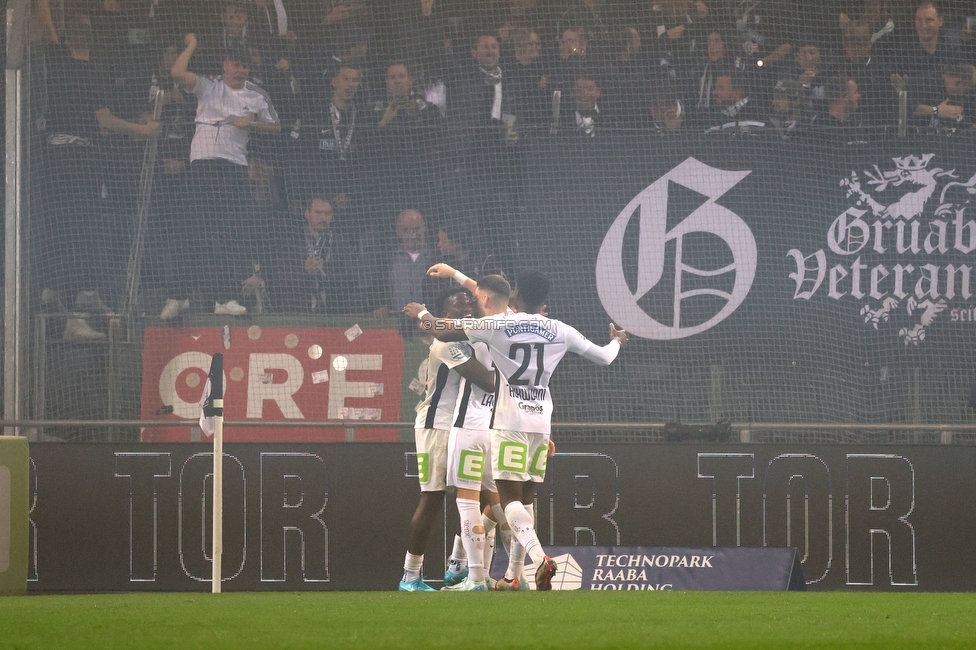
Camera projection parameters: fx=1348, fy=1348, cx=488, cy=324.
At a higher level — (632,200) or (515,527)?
(632,200)

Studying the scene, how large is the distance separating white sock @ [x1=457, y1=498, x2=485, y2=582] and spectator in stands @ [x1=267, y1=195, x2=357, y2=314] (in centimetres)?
247

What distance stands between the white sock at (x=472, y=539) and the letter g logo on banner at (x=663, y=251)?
267cm

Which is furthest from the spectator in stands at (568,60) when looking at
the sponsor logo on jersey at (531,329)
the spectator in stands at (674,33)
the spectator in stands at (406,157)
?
the sponsor logo on jersey at (531,329)

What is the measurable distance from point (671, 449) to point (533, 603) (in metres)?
3.20

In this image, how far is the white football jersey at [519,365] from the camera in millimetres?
7957

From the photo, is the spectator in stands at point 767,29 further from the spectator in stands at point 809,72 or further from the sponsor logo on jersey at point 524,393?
the sponsor logo on jersey at point 524,393

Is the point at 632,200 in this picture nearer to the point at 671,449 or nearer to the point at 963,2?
the point at 671,449

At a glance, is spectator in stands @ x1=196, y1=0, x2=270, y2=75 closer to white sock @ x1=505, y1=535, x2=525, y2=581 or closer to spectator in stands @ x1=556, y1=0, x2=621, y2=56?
spectator in stands @ x1=556, y1=0, x2=621, y2=56

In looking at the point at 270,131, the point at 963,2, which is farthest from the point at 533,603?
the point at 963,2

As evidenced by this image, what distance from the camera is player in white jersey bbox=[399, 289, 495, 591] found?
8.23 metres

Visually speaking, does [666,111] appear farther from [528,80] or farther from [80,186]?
[80,186]

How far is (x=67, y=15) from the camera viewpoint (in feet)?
34.7

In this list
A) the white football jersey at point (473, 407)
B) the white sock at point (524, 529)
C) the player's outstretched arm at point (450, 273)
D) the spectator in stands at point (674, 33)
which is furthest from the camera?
the spectator in stands at point (674, 33)

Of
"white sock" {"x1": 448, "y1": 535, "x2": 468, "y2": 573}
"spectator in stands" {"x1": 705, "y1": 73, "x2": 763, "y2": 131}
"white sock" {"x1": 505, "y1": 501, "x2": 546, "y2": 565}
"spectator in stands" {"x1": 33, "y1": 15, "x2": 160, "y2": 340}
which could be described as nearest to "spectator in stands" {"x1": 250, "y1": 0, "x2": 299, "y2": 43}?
"spectator in stands" {"x1": 33, "y1": 15, "x2": 160, "y2": 340}
